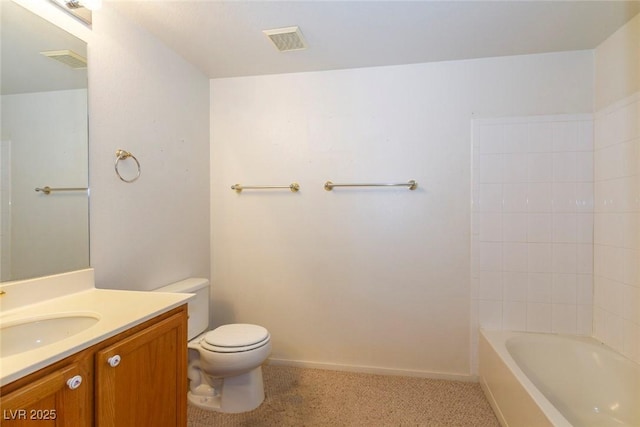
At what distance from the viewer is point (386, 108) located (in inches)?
87.2

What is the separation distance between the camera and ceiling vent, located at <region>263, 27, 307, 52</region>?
176cm

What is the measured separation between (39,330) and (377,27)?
2.03 metres

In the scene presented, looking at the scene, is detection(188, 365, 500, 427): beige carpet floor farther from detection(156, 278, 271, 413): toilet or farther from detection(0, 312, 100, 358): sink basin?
detection(0, 312, 100, 358): sink basin

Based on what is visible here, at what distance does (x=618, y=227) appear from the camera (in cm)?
176

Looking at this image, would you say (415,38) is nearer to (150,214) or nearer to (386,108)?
(386,108)

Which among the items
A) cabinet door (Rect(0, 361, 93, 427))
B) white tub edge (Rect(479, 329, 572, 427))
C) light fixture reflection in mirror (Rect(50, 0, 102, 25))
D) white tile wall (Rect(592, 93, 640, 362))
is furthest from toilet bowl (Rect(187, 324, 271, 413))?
white tile wall (Rect(592, 93, 640, 362))

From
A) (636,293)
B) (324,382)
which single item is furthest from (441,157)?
(324,382)

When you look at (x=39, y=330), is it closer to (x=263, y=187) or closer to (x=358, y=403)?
(x=263, y=187)

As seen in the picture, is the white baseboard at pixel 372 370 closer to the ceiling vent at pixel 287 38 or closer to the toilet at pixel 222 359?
the toilet at pixel 222 359

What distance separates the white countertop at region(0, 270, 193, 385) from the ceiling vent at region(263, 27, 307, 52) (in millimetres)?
1477

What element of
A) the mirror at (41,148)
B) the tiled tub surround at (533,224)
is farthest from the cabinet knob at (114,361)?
the tiled tub surround at (533,224)

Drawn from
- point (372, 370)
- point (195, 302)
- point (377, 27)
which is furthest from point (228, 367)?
point (377, 27)

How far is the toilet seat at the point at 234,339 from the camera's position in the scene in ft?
5.62

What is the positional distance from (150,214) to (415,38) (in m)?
1.85
